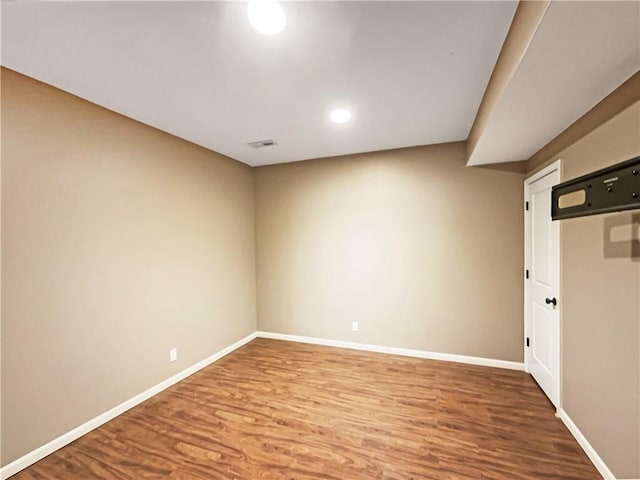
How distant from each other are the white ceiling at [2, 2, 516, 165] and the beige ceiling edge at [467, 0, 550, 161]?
2.1 inches

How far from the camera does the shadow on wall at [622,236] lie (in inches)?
55.6

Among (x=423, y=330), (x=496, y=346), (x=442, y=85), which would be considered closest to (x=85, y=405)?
(x=423, y=330)

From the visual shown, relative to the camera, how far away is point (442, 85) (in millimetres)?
1979

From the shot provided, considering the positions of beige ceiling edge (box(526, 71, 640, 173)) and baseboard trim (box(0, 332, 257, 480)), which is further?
baseboard trim (box(0, 332, 257, 480))

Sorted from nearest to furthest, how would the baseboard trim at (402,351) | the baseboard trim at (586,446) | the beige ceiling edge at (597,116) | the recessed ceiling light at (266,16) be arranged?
the recessed ceiling light at (266,16) < the beige ceiling edge at (597,116) < the baseboard trim at (586,446) < the baseboard trim at (402,351)

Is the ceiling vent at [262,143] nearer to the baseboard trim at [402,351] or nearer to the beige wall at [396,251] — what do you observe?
the beige wall at [396,251]

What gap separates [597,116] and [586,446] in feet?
7.11

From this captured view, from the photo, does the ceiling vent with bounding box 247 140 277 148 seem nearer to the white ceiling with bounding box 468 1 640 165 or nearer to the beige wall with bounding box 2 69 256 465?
the beige wall with bounding box 2 69 256 465

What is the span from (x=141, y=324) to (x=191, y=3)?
2523 mm

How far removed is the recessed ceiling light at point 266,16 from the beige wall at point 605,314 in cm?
184

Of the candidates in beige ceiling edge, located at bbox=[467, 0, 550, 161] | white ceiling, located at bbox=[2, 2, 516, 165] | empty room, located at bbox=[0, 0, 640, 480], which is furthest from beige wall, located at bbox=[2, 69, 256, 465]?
beige ceiling edge, located at bbox=[467, 0, 550, 161]

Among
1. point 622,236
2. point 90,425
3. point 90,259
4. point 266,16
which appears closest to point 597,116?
point 622,236

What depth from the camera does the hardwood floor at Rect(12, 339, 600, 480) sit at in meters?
1.75

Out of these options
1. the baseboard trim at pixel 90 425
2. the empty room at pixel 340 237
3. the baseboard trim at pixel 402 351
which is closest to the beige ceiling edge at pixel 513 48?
the empty room at pixel 340 237
